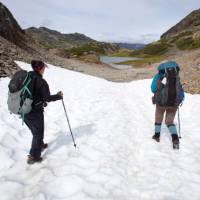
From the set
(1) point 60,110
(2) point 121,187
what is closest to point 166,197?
(2) point 121,187

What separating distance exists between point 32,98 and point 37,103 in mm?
242

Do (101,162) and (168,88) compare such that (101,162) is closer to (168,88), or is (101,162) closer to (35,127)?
(35,127)

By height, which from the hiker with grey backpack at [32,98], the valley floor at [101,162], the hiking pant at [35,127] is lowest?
the valley floor at [101,162]

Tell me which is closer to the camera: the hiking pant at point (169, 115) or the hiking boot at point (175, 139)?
the hiking boot at point (175, 139)

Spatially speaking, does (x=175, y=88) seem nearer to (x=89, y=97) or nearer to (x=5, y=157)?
(x=5, y=157)

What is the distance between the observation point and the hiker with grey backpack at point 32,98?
19.4 feet

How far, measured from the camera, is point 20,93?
5934 millimetres

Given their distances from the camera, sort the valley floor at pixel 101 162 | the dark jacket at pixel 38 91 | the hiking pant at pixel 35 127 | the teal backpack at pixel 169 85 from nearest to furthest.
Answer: the valley floor at pixel 101 162 → the dark jacket at pixel 38 91 → the hiking pant at pixel 35 127 → the teal backpack at pixel 169 85

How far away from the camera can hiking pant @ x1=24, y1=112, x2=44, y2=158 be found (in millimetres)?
6337

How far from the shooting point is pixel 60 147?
303 inches

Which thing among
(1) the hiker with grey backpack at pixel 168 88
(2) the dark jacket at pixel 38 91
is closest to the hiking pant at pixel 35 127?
(2) the dark jacket at pixel 38 91

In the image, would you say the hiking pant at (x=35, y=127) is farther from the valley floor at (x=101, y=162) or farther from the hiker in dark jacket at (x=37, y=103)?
the valley floor at (x=101, y=162)

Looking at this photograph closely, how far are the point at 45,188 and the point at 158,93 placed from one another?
15.6 ft

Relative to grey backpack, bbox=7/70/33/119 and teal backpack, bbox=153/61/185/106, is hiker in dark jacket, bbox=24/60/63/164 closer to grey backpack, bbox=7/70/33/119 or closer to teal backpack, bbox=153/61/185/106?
grey backpack, bbox=7/70/33/119
